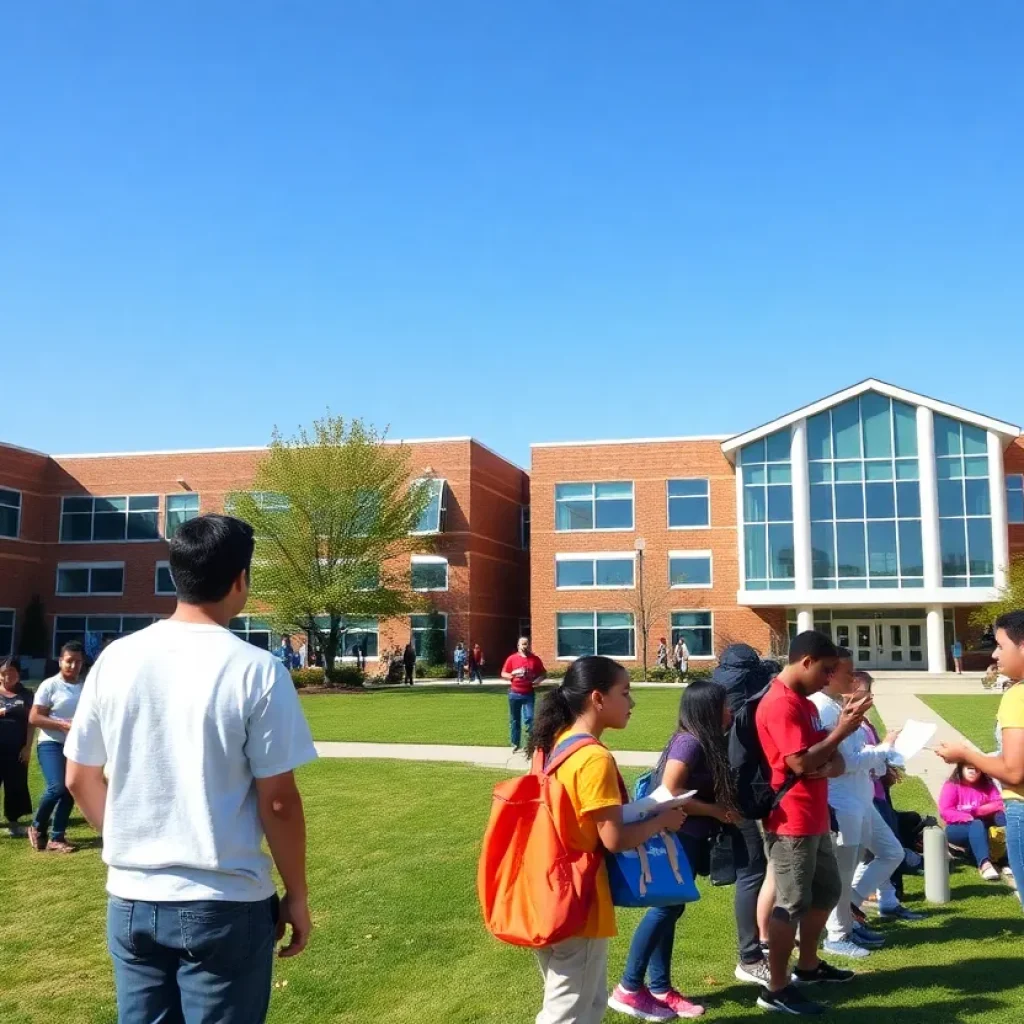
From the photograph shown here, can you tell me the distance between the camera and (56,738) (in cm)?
920

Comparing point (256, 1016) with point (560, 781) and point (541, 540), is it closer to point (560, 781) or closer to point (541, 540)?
point (560, 781)

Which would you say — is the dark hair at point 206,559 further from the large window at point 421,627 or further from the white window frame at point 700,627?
the large window at point 421,627

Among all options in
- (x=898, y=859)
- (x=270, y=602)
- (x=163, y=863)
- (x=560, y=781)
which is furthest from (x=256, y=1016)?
(x=270, y=602)

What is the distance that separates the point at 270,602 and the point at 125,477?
1512cm

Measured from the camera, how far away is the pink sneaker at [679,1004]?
5.05 metres

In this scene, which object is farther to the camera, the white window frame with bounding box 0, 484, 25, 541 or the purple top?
the white window frame with bounding box 0, 484, 25, 541

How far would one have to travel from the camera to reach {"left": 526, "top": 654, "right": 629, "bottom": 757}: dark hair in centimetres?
407

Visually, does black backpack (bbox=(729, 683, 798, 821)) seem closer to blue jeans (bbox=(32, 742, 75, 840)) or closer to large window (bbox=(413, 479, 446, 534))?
blue jeans (bbox=(32, 742, 75, 840))

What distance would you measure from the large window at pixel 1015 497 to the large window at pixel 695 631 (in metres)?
12.8

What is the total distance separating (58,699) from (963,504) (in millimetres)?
37200

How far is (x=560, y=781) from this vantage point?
3785mm

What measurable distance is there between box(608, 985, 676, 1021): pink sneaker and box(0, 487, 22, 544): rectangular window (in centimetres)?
4652

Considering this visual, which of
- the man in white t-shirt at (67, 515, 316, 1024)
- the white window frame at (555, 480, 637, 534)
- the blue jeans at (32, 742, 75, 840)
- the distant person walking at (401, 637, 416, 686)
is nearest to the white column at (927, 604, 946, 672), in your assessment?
Result: the white window frame at (555, 480, 637, 534)

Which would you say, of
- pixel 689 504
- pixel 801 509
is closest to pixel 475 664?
pixel 689 504
